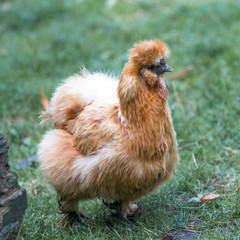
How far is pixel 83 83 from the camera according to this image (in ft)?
15.0

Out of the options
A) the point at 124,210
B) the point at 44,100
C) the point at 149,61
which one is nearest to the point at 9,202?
the point at 124,210

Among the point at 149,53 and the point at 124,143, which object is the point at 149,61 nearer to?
the point at 149,53

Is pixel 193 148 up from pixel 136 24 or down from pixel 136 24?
down

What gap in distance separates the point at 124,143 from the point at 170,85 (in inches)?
141

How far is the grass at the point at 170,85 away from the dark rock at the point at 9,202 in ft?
1.61

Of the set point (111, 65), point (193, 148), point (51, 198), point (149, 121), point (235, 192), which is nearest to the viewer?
point (149, 121)

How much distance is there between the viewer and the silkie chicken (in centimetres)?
376

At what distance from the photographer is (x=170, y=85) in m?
7.15

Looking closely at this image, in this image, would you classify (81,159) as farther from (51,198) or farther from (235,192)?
(235,192)

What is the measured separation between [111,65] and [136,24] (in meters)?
1.94

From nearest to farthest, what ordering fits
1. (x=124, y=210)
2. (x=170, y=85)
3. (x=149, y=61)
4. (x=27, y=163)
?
(x=149, y=61) < (x=124, y=210) < (x=27, y=163) < (x=170, y=85)

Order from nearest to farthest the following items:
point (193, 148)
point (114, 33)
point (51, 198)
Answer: point (51, 198) < point (193, 148) < point (114, 33)

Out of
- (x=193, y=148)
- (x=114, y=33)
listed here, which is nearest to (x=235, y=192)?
(x=193, y=148)

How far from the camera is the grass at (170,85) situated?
13.7 feet
